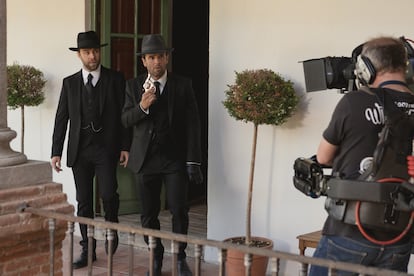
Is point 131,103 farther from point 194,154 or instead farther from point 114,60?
point 114,60

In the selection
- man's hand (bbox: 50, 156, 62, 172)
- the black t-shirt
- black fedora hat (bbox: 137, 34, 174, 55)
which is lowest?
man's hand (bbox: 50, 156, 62, 172)

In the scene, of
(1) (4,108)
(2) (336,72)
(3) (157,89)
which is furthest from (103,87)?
(2) (336,72)

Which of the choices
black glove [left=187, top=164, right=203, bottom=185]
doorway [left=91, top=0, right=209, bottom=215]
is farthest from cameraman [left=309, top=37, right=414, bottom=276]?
doorway [left=91, top=0, right=209, bottom=215]

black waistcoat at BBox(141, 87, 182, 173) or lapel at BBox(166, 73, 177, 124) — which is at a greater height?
lapel at BBox(166, 73, 177, 124)

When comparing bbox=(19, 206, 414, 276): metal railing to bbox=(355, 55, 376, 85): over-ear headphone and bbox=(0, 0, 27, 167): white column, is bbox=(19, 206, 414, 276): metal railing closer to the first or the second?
bbox=(0, 0, 27, 167): white column

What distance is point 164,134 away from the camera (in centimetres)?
550

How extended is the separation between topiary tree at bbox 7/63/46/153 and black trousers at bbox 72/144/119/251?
155 cm

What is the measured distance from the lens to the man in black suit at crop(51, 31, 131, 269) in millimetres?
6004

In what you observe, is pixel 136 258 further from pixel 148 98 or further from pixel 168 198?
pixel 148 98

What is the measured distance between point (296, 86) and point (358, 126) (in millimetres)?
2682

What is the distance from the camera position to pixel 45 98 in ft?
25.0

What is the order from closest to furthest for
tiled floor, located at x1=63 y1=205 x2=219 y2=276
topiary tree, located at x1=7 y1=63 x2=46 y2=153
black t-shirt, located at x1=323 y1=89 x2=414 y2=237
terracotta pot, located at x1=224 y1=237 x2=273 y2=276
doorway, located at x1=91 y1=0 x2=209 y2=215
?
black t-shirt, located at x1=323 y1=89 x2=414 y2=237
terracotta pot, located at x1=224 y1=237 x2=273 y2=276
tiled floor, located at x1=63 y1=205 x2=219 y2=276
doorway, located at x1=91 y1=0 x2=209 y2=215
topiary tree, located at x1=7 y1=63 x2=46 y2=153

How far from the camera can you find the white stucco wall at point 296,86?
5473mm

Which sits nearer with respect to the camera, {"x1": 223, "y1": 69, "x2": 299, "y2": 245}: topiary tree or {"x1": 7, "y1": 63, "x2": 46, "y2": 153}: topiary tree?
{"x1": 223, "y1": 69, "x2": 299, "y2": 245}: topiary tree
